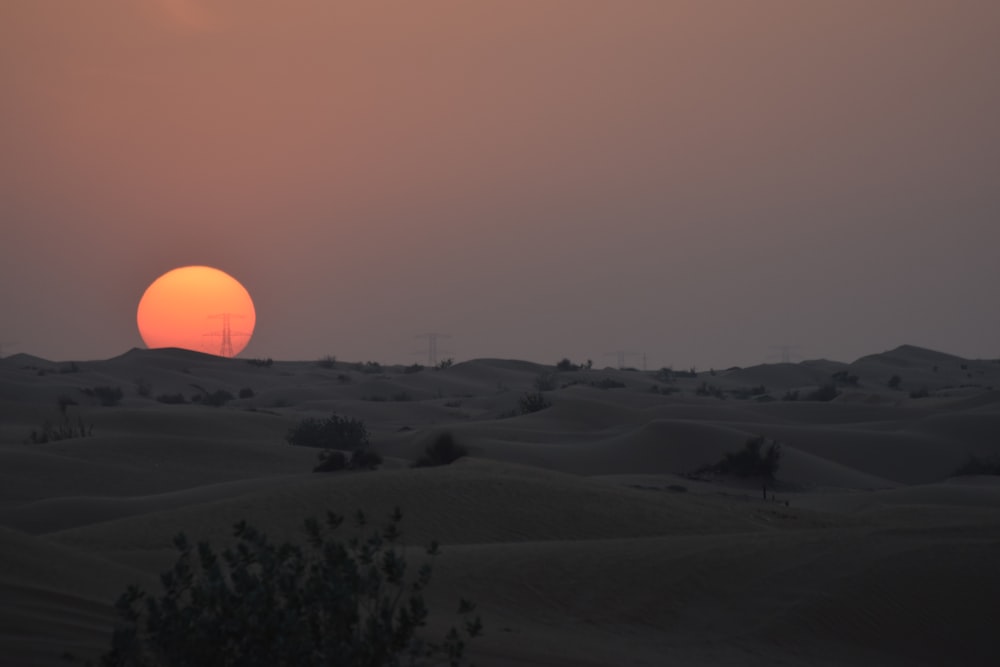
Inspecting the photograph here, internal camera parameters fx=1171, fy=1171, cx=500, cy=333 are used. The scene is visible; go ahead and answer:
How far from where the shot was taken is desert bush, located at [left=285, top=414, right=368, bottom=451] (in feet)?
101

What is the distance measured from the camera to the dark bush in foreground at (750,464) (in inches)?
1056

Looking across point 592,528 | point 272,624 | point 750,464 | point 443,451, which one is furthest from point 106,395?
point 272,624

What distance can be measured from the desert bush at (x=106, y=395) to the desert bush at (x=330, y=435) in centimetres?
1402

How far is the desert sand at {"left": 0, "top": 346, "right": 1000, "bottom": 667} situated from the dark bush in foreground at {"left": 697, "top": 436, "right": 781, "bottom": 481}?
59 centimetres

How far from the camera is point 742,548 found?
12.7 meters

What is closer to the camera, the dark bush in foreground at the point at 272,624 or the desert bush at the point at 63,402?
the dark bush in foreground at the point at 272,624

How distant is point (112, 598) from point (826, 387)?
4679cm

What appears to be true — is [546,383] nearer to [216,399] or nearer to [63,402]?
[216,399]

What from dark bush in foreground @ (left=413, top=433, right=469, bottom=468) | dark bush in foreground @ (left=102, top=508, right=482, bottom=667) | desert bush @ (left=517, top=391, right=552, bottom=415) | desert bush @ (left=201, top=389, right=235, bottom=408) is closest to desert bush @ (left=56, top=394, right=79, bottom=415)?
desert bush @ (left=201, top=389, right=235, bottom=408)

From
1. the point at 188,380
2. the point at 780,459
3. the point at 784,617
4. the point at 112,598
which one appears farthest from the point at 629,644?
the point at 188,380

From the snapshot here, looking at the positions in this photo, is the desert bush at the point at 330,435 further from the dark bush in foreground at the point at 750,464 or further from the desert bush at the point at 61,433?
the dark bush in foreground at the point at 750,464

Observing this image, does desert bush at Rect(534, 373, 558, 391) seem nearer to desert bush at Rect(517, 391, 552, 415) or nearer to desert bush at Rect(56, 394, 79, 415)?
desert bush at Rect(517, 391, 552, 415)

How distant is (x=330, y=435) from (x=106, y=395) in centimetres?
1622

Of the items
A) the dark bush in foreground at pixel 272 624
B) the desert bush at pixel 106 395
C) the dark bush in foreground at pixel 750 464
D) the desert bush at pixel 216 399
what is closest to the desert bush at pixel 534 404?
the desert bush at pixel 216 399
